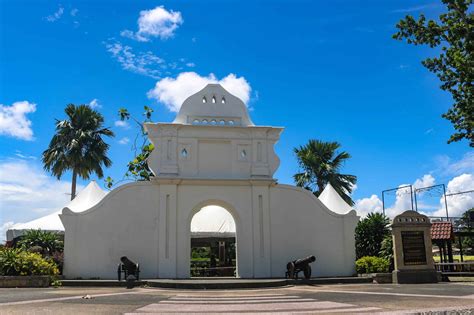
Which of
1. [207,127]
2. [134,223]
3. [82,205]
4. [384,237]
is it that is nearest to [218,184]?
[207,127]

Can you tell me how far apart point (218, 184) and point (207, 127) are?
111 inches

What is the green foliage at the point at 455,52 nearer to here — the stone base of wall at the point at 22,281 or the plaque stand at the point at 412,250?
the plaque stand at the point at 412,250

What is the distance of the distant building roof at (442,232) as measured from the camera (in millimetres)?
24898

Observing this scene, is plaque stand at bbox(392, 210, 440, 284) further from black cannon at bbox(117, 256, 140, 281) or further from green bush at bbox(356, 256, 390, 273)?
black cannon at bbox(117, 256, 140, 281)

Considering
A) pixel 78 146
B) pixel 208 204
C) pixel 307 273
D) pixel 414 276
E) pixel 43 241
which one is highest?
pixel 78 146

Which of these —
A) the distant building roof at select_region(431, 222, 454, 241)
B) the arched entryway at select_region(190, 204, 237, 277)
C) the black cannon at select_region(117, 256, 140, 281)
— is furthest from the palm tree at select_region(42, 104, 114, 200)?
the distant building roof at select_region(431, 222, 454, 241)

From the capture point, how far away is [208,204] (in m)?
22.9

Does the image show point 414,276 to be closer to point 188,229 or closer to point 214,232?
point 188,229

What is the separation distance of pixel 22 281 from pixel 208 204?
870cm

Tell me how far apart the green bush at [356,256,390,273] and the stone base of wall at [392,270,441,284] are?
7.77ft

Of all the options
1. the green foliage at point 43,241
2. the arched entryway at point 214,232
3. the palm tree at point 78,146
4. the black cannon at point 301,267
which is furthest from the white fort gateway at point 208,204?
the palm tree at point 78,146

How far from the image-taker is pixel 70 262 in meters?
21.2

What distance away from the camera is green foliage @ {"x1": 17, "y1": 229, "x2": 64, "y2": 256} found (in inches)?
976

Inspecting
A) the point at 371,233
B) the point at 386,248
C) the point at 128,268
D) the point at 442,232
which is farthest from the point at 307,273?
the point at 442,232
